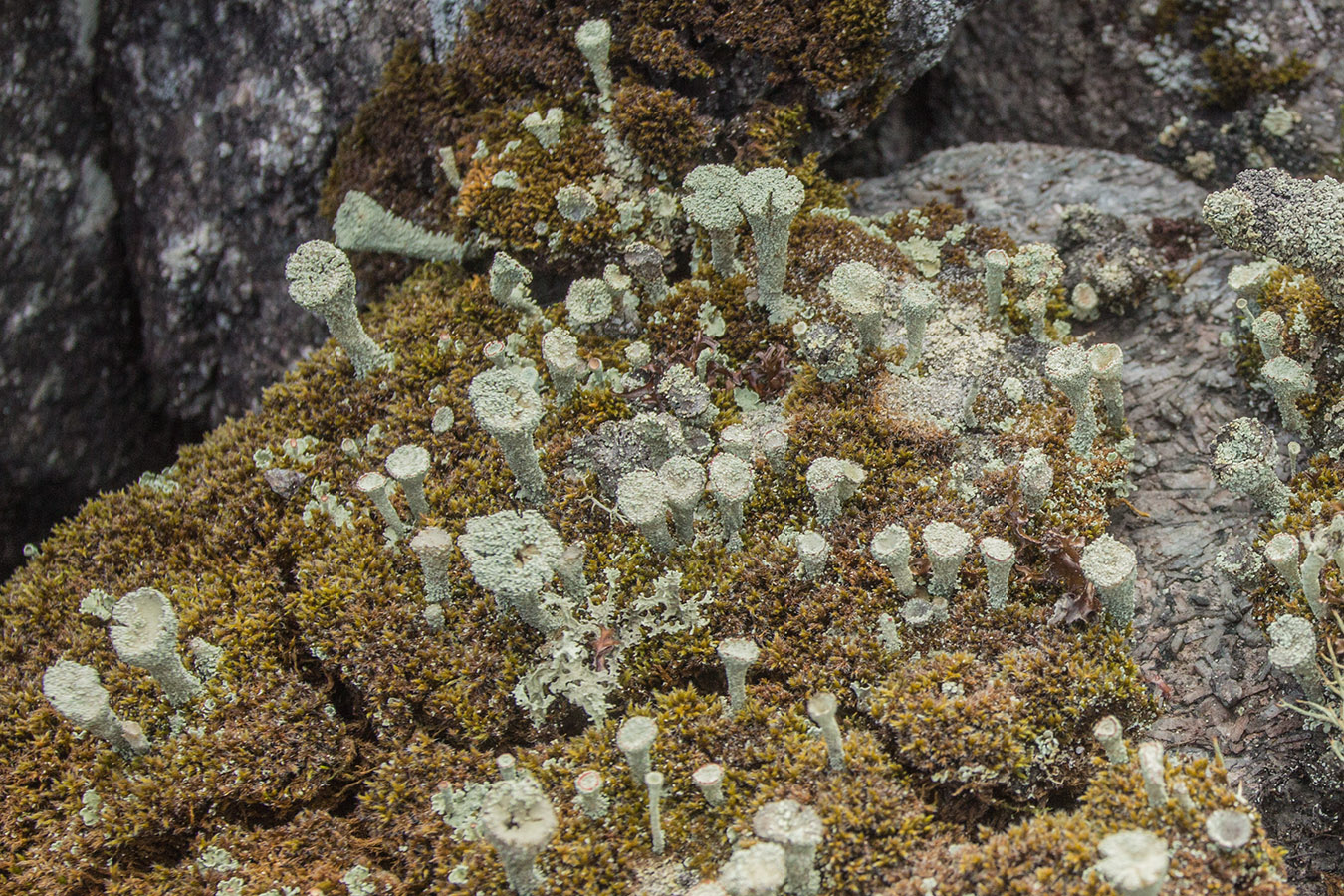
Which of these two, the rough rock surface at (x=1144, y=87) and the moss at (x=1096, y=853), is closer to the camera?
the moss at (x=1096, y=853)

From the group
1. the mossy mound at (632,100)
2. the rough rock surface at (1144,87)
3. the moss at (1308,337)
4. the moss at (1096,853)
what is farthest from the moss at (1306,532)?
the mossy mound at (632,100)

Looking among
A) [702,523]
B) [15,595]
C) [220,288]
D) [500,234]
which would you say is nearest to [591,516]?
[702,523]

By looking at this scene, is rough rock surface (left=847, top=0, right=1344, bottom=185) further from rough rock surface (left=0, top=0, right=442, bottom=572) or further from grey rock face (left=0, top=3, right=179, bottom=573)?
grey rock face (left=0, top=3, right=179, bottom=573)

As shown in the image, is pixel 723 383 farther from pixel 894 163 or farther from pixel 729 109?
pixel 894 163

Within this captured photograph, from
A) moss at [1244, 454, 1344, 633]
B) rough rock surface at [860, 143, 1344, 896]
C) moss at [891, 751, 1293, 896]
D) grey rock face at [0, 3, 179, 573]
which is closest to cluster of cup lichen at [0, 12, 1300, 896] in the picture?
moss at [891, 751, 1293, 896]

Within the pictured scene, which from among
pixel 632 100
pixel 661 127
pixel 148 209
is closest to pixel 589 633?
pixel 661 127

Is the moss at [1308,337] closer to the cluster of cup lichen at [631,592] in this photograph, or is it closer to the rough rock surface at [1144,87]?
the cluster of cup lichen at [631,592]
